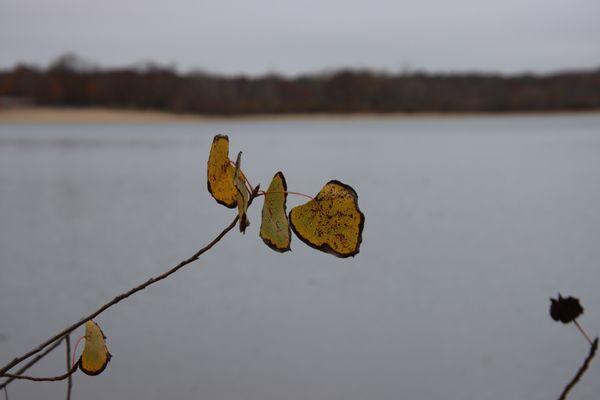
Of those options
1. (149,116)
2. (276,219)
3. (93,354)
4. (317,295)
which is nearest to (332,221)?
(276,219)

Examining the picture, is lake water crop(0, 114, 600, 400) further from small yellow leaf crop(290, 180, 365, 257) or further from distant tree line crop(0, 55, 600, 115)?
distant tree line crop(0, 55, 600, 115)

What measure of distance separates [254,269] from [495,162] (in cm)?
995

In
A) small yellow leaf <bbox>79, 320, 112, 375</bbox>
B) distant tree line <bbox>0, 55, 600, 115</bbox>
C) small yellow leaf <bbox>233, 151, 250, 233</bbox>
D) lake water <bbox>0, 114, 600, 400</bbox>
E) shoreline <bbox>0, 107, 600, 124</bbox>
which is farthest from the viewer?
distant tree line <bbox>0, 55, 600, 115</bbox>

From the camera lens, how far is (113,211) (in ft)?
25.9

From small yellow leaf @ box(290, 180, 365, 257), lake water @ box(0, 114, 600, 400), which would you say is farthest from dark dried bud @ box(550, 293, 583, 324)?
lake water @ box(0, 114, 600, 400)

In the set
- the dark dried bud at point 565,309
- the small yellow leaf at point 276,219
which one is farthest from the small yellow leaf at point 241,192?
the dark dried bud at point 565,309

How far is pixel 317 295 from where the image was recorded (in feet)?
13.9

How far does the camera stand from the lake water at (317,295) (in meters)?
2.99

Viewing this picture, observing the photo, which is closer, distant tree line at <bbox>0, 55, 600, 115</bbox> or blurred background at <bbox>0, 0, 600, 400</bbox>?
blurred background at <bbox>0, 0, 600, 400</bbox>

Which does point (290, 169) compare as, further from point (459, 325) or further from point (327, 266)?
point (459, 325)

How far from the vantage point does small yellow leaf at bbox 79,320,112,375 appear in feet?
1.52

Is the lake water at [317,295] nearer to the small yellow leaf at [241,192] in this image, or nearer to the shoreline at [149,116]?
the small yellow leaf at [241,192]

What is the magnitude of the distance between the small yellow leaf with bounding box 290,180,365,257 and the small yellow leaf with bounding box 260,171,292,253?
0.02 meters

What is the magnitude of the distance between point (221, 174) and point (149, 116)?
3876 cm
